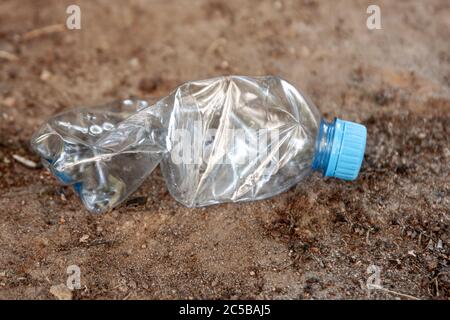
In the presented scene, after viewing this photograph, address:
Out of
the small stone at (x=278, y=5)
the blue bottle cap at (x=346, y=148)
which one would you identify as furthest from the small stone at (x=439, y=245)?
the small stone at (x=278, y=5)

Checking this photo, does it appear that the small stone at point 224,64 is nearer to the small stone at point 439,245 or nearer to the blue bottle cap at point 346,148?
the blue bottle cap at point 346,148

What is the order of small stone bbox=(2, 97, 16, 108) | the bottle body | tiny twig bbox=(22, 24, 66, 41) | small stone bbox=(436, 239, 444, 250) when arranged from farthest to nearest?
tiny twig bbox=(22, 24, 66, 41)
small stone bbox=(2, 97, 16, 108)
the bottle body
small stone bbox=(436, 239, 444, 250)

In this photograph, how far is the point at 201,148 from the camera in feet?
6.92

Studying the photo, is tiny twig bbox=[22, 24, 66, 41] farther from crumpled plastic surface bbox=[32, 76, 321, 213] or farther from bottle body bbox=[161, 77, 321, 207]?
bottle body bbox=[161, 77, 321, 207]

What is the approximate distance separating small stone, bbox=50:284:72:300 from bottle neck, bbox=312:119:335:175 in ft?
3.25

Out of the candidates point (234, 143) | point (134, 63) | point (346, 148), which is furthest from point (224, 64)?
point (346, 148)

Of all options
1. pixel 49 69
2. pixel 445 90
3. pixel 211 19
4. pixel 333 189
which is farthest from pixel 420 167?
pixel 49 69

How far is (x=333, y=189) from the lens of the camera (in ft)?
7.12

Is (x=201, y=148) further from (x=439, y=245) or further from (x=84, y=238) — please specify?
(x=439, y=245)

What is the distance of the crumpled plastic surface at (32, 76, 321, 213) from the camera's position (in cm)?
211

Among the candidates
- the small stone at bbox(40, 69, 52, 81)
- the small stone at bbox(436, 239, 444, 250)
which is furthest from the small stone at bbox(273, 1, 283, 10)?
the small stone at bbox(436, 239, 444, 250)

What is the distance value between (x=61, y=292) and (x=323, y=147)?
1.05 m

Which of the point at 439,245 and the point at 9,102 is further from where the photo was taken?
the point at 9,102

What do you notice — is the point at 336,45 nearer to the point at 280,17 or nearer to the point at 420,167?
the point at 280,17
